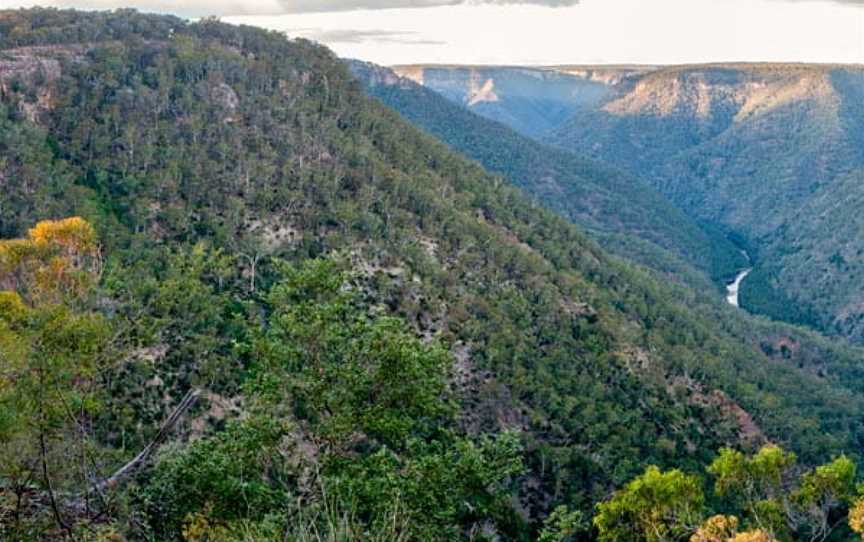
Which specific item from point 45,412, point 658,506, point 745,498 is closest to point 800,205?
point 745,498

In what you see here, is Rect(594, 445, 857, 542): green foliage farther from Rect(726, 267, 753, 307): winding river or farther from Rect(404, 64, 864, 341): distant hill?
Rect(726, 267, 753, 307): winding river

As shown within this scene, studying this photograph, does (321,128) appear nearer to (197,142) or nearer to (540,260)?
(197,142)

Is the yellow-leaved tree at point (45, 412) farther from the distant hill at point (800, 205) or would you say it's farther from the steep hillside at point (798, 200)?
the steep hillside at point (798, 200)

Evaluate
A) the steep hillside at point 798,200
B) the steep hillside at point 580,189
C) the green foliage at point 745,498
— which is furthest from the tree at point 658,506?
the steep hillside at point 580,189

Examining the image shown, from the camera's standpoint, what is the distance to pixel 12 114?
147 ft

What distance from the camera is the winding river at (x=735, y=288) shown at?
116238 millimetres

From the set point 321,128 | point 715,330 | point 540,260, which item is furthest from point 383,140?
point 715,330

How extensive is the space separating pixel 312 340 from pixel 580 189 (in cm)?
12991

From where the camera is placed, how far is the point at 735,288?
12388 centimetres

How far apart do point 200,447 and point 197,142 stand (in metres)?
42.2

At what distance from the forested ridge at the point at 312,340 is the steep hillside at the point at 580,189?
53779 mm

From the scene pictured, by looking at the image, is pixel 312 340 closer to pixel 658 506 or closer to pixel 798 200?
pixel 658 506

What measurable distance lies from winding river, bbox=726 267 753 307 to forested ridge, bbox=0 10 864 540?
1438 inches

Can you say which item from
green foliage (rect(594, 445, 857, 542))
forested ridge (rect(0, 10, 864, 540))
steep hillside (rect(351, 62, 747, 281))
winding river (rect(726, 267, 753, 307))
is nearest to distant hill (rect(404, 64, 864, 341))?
winding river (rect(726, 267, 753, 307))
